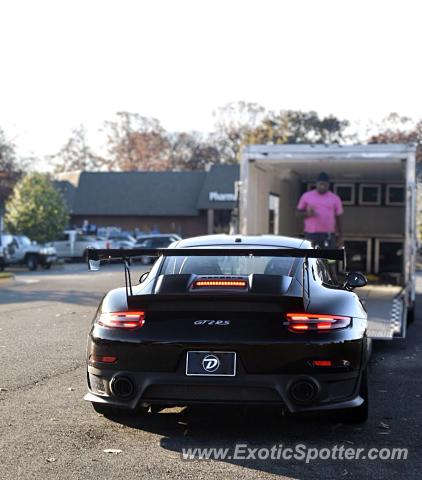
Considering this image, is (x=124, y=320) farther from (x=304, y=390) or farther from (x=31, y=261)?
(x=31, y=261)

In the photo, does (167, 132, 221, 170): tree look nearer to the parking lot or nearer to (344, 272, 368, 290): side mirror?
the parking lot

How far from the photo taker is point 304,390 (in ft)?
18.2

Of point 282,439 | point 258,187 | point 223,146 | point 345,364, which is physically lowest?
point 282,439

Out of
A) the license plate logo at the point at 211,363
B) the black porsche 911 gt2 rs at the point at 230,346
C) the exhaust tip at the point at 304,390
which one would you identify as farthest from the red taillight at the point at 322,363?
the license plate logo at the point at 211,363

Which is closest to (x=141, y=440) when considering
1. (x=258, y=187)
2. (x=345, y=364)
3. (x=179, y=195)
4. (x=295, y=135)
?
(x=345, y=364)

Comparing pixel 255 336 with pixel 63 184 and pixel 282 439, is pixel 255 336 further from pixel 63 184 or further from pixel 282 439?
pixel 63 184

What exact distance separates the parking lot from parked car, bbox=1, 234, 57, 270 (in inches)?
1104

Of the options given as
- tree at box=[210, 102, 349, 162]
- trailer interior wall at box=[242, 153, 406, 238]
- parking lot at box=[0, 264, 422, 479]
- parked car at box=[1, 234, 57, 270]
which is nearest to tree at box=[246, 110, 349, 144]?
tree at box=[210, 102, 349, 162]

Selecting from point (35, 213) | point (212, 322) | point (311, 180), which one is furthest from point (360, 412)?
point (35, 213)

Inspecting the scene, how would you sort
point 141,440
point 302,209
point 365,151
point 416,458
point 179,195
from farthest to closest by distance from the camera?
point 179,195
point 302,209
point 365,151
point 141,440
point 416,458

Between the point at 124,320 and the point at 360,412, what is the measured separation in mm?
1815

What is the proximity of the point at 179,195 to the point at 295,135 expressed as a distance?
20.5 meters

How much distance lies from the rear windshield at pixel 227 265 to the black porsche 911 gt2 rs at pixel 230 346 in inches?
24.0

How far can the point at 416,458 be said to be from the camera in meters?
5.37
